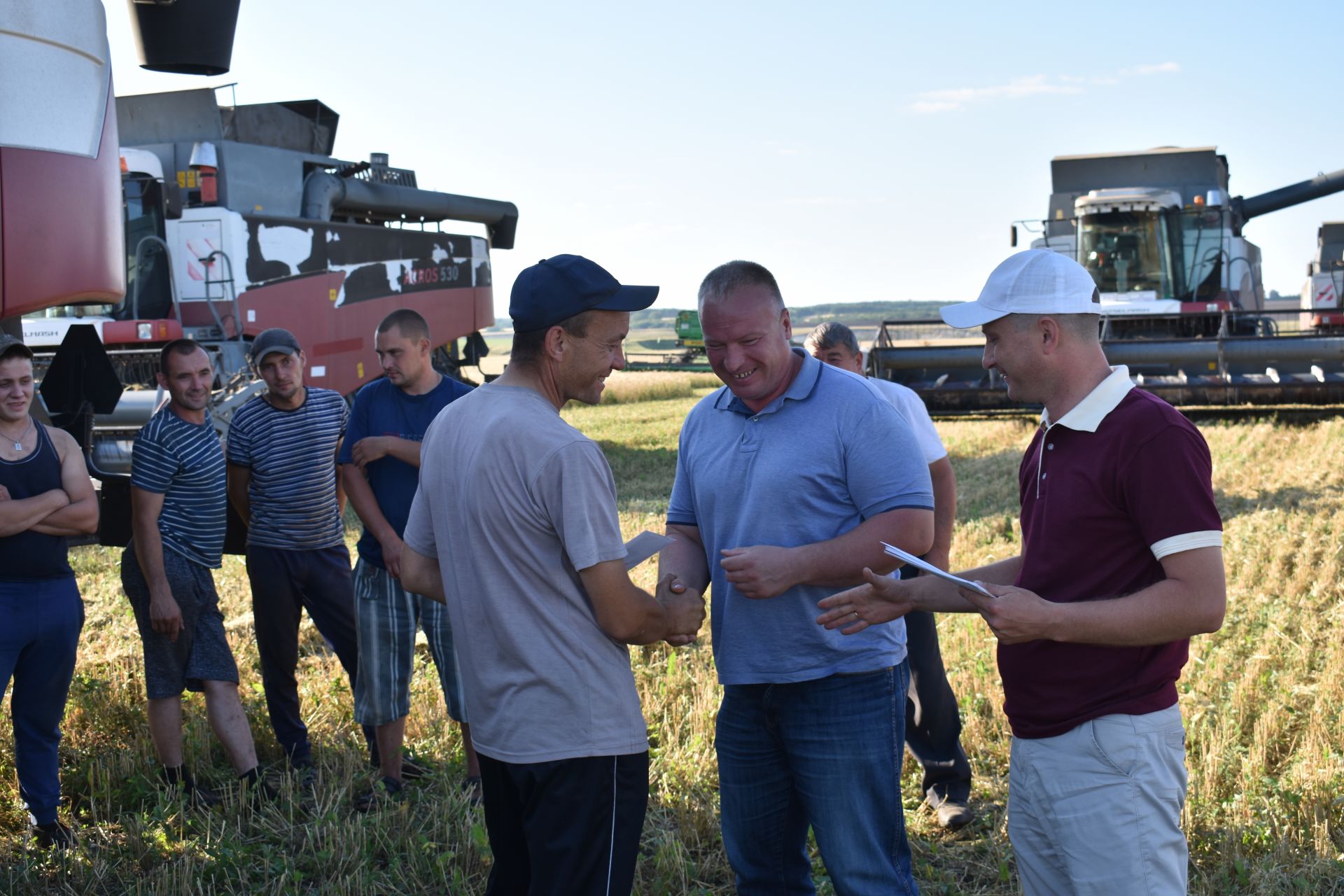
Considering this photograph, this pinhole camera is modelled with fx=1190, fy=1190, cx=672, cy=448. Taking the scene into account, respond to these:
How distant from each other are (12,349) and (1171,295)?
16.0m

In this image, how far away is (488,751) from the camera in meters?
2.44

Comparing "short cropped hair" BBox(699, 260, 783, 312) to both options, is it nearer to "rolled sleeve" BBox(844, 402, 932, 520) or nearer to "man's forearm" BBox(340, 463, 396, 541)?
"rolled sleeve" BBox(844, 402, 932, 520)

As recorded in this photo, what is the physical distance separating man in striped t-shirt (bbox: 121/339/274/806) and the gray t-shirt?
239cm

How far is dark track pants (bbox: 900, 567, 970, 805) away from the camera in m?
4.09

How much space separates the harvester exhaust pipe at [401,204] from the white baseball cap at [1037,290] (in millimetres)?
11362

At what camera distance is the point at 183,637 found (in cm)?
448

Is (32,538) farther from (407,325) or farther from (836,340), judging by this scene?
(836,340)

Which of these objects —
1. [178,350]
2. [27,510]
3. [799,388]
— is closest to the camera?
[799,388]

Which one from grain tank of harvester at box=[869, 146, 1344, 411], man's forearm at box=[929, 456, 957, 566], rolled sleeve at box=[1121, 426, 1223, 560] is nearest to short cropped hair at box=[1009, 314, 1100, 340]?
rolled sleeve at box=[1121, 426, 1223, 560]

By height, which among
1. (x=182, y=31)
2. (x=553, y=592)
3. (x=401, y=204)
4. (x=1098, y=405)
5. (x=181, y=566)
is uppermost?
(x=401, y=204)

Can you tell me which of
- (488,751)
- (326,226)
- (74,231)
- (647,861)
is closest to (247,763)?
(647,861)

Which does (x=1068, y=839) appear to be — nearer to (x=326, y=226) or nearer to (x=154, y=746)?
(x=154, y=746)

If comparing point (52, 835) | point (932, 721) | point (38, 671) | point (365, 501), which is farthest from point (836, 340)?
point (52, 835)

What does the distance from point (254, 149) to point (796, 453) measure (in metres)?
10.7
